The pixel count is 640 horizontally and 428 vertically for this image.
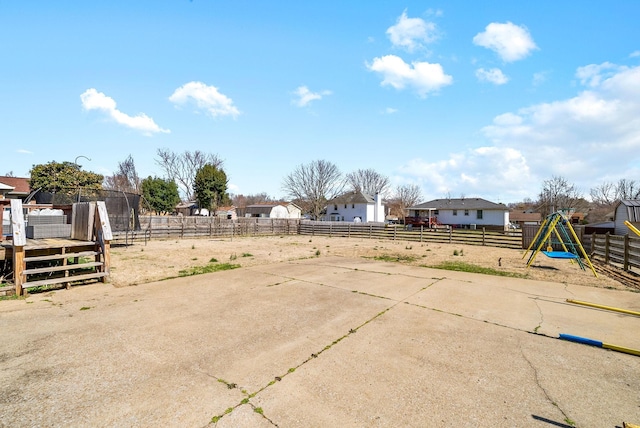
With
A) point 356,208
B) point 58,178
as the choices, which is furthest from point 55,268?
point 356,208

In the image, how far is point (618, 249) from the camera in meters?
10.6

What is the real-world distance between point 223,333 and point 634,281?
419 inches

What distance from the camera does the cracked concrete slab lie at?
2547 mm

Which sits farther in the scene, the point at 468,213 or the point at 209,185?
the point at 209,185

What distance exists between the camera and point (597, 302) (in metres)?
6.09

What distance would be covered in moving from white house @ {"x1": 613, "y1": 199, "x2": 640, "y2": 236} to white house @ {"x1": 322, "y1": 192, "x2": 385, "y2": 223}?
84.3ft

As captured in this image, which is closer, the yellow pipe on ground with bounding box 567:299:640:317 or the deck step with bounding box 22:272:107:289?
the yellow pipe on ground with bounding box 567:299:640:317

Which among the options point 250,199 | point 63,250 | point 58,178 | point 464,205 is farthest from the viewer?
point 250,199

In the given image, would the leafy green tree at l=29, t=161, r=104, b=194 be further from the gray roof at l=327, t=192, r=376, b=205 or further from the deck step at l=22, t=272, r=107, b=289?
the gray roof at l=327, t=192, r=376, b=205

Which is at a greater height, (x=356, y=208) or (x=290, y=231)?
(x=356, y=208)

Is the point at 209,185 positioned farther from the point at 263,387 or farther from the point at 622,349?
the point at 622,349

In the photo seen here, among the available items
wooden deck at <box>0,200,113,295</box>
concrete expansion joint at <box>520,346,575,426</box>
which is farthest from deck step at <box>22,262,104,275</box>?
concrete expansion joint at <box>520,346,575,426</box>

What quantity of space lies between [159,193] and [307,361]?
4622 cm

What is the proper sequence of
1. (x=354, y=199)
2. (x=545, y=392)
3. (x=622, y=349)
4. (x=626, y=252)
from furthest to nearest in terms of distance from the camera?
(x=354, y=199) → (x=626, y=252) → (x=622, y=349) → (x=545, y=392)
